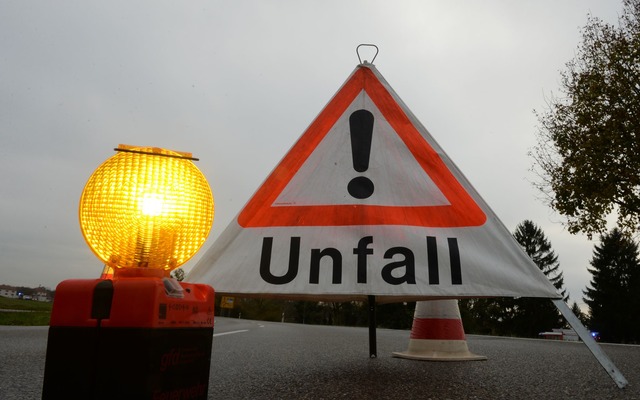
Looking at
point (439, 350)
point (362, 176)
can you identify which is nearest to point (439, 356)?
point (439, 350)

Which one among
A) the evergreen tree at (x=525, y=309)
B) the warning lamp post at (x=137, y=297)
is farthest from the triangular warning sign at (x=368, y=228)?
the evergreen tree at (x=525, y=309)

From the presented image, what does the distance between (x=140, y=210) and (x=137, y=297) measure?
36 cm

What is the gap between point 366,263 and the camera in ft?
7.66

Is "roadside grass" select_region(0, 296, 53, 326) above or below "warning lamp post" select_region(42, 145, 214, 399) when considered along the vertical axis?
below

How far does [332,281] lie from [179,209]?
2.95 feet

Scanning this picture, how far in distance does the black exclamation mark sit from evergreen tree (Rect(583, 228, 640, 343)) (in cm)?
5456

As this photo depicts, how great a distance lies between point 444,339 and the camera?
519 centimetres

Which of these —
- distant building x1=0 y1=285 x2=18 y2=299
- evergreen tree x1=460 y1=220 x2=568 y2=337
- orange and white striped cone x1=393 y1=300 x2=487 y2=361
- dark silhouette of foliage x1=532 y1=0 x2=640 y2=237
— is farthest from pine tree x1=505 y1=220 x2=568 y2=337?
distant building x1=0 y1=285 x2=18 y2=299

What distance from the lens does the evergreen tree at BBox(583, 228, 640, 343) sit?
50969 mm

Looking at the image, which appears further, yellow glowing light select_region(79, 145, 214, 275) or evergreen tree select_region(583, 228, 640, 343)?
evergreen tree select_region(583, 228, 640, 343)

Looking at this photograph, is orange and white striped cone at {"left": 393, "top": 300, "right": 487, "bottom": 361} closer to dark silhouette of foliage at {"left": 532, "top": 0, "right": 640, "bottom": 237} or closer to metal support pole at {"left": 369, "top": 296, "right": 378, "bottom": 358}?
metal support pole at {"left": 369, "top": 296, "right": 378, "bottom": 358}

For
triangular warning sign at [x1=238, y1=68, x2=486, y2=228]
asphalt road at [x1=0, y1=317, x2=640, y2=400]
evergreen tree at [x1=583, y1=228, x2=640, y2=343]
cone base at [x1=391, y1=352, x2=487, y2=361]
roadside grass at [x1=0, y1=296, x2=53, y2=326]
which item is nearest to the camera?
triangular warning sign at [x1=238, y1=68, x2=486, y2=228]

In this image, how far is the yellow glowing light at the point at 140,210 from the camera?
1.59m

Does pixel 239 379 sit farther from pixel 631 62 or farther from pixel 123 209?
pixel 631 62
